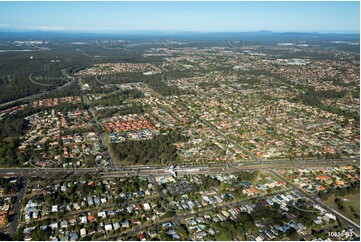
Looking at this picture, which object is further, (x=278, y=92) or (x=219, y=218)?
(x=278, y=92)

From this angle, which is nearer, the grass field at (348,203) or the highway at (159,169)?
the grass field at (348,203)

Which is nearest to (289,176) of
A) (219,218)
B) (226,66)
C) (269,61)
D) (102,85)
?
(219,218)

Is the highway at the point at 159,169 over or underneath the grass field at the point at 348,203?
underneath

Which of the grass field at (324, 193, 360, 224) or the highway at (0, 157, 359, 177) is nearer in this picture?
the grass field at (324, 193, 360, 224)

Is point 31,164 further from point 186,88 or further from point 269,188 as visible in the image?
point 186,88

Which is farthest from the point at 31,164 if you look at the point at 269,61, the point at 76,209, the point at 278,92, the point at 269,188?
the point at 269,61

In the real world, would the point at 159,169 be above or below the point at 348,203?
→ below

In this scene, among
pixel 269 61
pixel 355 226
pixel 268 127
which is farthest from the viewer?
pixel 269 61

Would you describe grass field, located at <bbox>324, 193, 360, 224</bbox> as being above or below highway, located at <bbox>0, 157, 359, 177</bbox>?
above

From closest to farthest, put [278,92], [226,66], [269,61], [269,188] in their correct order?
[269,188], [278,92], [226,66], [269,61]

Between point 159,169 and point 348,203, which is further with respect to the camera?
point 159,169
